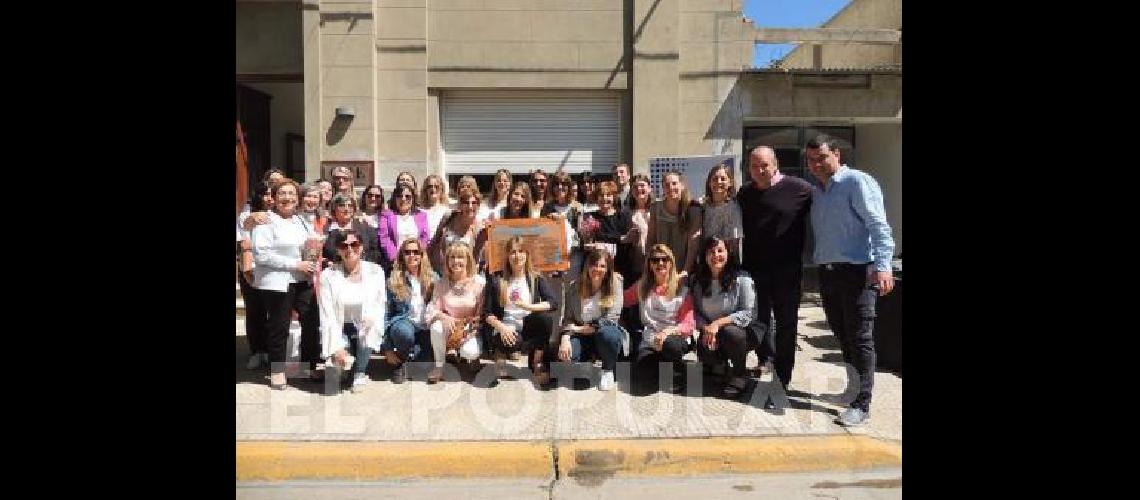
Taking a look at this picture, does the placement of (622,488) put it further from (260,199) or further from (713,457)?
(260,199)

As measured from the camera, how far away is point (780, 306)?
5.10 meters

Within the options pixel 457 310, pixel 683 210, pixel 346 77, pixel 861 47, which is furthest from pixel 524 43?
pixel 861 47

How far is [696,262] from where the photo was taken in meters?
5.49

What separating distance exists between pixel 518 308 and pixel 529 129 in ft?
18.7

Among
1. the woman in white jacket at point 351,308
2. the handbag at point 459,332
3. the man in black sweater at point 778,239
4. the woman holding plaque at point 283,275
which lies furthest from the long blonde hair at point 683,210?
the woman holding plaque at point 283,275

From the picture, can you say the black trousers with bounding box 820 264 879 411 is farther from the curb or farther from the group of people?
the curb

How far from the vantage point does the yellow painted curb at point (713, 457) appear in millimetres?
4285

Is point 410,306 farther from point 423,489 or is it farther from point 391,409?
point 423,489

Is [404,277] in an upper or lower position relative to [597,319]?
upper

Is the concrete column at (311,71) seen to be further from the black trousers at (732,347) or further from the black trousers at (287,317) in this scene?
the black trousers at (732,347)

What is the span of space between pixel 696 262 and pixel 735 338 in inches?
25.8

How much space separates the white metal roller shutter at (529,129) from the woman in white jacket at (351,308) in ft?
17.7

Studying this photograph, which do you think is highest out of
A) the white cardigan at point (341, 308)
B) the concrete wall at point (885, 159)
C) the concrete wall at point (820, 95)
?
the concrete wall at point (820, 95)
